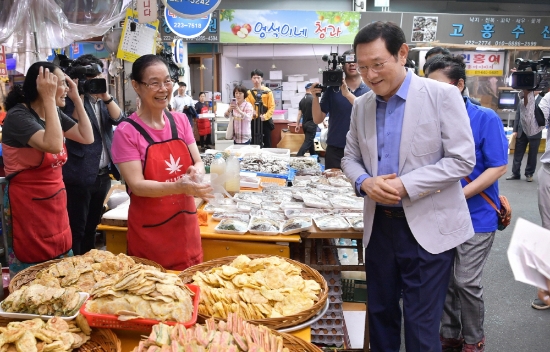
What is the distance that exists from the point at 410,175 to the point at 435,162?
0.16m

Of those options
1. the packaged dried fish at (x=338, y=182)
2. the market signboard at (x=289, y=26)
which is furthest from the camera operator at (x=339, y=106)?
the market signboard at (x=289, y=26)

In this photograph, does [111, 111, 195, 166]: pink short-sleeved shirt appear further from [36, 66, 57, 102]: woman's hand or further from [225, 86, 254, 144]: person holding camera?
[225, 86, 254, 144]: person holding camera

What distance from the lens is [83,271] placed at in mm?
1726

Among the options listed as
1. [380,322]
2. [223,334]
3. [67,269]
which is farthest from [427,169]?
[67,269]

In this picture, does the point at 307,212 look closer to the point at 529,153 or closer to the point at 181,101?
the point at 529,153

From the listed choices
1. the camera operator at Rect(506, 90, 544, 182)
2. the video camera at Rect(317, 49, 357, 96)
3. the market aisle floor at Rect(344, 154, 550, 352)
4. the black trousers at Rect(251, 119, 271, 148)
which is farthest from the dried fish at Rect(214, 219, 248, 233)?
the camera operator at Rect(506, 90, 544, 182)

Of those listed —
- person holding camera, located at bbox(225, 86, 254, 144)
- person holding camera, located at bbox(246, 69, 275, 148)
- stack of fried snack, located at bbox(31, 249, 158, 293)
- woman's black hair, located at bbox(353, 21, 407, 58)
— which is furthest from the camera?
person holding camera, located at bbox(246, 69, 275, 148)

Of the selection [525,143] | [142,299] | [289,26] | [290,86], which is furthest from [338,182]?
[290,86]

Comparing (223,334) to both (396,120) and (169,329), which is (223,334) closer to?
(169,329)

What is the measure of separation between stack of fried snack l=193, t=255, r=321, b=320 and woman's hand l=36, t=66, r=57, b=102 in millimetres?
1243

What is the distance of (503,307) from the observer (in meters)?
3.60

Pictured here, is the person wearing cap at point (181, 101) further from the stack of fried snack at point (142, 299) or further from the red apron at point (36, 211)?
the stack of fried snack at point (142, 299)

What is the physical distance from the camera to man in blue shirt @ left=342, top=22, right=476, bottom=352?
5.99 ft

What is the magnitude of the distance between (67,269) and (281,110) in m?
11.5
